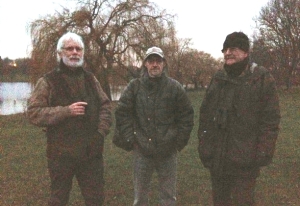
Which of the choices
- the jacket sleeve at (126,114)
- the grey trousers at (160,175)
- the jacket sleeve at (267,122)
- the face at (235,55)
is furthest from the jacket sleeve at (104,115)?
the jacket sleeve at (267,122)

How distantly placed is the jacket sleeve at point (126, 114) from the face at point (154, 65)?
0.23 metres

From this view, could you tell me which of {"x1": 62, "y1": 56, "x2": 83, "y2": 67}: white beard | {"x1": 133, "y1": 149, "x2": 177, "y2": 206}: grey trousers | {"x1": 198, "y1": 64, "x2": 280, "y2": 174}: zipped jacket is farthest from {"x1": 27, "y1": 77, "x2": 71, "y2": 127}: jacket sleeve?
{"x1": 198, "y1": 64, "x2": 280, "y2": 174}: zipped jacket

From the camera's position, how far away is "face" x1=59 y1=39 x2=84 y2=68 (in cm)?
338

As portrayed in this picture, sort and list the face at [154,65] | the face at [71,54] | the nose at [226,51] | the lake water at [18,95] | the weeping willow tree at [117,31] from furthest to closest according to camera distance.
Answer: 1. the weeping willow tree at [117,31]
2. the lake water at [18,95]
3. the face at [154,65]
4. the face at [71,54]
5. the nose at [226,51]

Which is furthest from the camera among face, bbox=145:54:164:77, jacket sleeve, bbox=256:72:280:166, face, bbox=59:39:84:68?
face, bbox=145:54:164:77

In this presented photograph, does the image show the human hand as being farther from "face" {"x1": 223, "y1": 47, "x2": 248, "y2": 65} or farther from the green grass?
the green grass

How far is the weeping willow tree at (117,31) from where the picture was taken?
21750 mm

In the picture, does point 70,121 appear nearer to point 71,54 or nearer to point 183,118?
point 71,54

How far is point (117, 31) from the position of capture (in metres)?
22.6

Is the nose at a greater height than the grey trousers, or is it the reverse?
the nose

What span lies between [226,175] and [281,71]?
3748 cm

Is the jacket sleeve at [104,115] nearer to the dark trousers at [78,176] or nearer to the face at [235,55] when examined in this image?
the dark trousers at [78,176]

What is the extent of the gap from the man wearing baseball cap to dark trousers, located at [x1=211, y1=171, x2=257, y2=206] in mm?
514

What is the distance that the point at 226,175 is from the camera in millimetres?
3377
